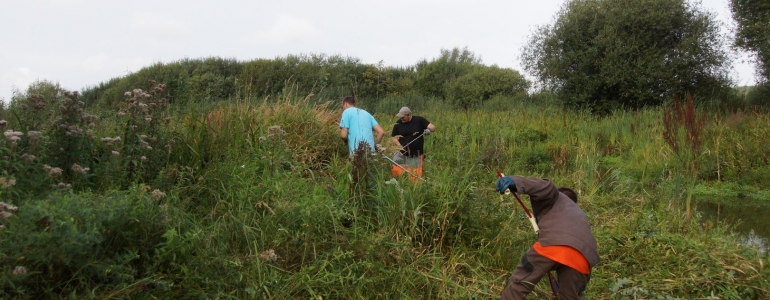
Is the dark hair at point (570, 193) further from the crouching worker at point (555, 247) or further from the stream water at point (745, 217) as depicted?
the stream water at point (745, 217)

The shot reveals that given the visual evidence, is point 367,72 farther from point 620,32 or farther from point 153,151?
point 153,151

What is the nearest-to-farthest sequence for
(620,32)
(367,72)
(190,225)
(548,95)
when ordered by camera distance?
(190,225), (620,32), (548,95), (367,72)

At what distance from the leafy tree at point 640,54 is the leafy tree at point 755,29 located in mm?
708

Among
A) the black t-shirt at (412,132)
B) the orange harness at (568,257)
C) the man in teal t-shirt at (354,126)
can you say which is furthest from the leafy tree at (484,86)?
the orange harness at (568,257)

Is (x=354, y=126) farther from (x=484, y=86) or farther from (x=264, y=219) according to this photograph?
(x=484, y=86)

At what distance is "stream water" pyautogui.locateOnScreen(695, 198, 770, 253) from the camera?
21.7ft

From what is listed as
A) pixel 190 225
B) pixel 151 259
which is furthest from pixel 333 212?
pixel 151 259

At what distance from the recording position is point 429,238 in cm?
484

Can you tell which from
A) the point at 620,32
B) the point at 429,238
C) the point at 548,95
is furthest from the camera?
the point at 548,95

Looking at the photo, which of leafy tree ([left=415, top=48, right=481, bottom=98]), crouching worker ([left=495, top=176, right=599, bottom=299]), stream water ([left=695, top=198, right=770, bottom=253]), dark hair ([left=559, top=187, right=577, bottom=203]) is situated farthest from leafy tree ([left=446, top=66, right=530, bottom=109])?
crouching worker ([left=495, top=176, right=599, bottom=299])

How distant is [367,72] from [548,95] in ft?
33.6

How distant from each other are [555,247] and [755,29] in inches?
691

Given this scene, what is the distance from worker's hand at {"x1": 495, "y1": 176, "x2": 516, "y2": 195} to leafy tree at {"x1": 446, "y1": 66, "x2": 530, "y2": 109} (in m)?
23.6

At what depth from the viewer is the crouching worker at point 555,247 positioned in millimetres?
3725
